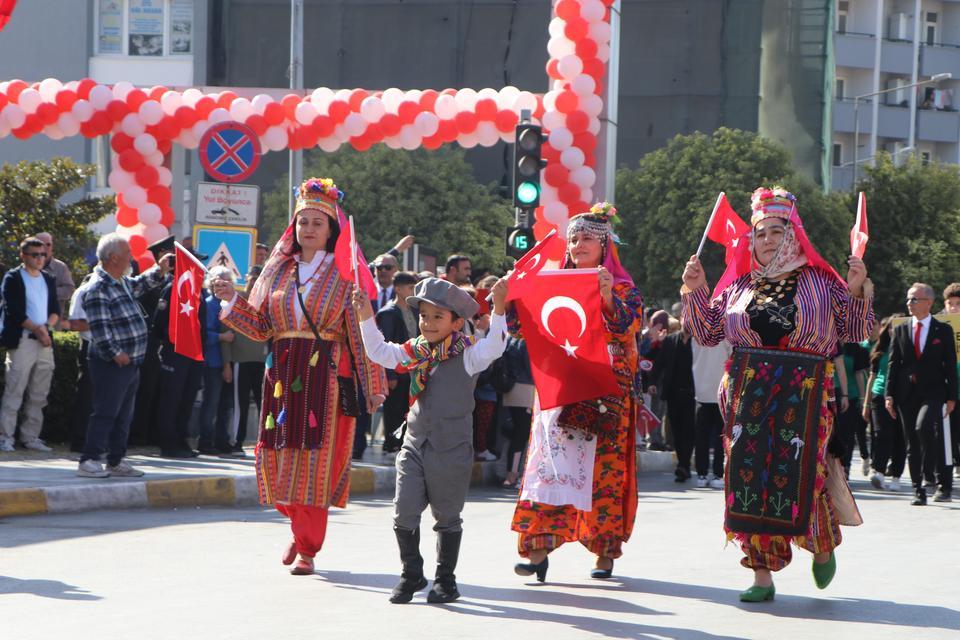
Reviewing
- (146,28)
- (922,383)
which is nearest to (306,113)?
(922,383)

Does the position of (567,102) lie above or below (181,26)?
below

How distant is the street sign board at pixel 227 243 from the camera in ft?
47.1

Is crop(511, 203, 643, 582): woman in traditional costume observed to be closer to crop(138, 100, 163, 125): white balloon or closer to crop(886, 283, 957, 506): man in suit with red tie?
crop(886, 283, 957, 506): man in suit with red tie

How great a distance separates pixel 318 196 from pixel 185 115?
11.4m

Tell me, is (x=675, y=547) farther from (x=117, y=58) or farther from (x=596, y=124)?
(x=117, y=58)

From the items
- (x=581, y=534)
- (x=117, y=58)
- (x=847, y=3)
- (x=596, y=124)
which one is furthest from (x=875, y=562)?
(x=847, y=3)

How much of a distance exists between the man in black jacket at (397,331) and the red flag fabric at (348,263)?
17.4 ft

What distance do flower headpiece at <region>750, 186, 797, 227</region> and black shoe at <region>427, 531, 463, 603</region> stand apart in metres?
2.17

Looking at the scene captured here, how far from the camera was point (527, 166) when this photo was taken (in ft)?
53.5

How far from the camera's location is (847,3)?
63.1 metres

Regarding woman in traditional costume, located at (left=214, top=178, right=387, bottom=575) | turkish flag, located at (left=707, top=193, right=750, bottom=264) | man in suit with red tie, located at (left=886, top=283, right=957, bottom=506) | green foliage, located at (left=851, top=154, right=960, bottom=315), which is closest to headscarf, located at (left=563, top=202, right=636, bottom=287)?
turkish flag, located at (left=707, top=193, right=750, bottom=264)

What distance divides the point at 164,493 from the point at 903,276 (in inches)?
1277

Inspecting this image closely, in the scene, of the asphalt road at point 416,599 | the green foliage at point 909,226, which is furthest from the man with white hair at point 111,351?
the green foliage at point 909,226

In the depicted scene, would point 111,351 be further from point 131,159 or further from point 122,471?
point 131,159
